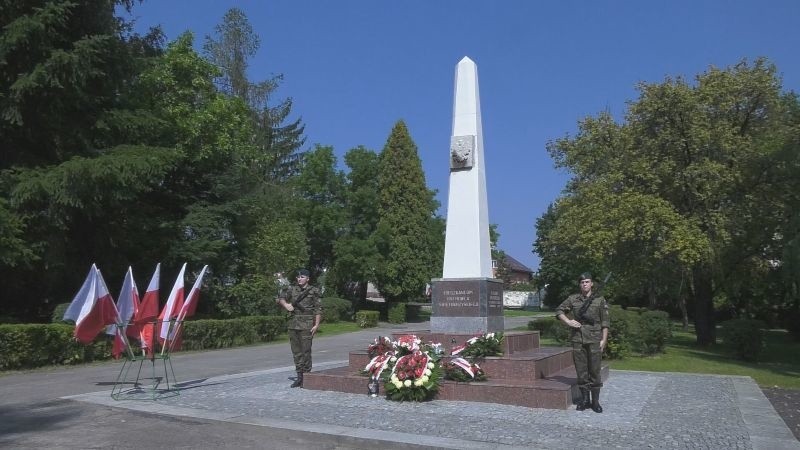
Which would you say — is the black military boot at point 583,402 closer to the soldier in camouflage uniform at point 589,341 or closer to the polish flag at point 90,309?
the soldier in camouflage uniform at point 589,341

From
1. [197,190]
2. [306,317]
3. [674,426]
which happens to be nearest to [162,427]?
[306,317]

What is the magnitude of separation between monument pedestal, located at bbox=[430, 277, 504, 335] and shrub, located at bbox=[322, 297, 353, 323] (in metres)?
28.5

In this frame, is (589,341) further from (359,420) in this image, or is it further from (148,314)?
(148,314)

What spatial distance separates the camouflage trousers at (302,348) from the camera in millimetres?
11438

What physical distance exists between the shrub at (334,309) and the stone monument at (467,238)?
28.4 meters

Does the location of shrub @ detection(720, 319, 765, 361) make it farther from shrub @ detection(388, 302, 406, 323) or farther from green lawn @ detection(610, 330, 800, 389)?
shrub @ detection(388, 302, 406, 323)

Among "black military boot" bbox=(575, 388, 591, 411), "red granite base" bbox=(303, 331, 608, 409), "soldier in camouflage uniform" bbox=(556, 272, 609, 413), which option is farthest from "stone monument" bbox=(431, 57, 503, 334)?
"black military boot" bbox=(575, 388, 591, 411)

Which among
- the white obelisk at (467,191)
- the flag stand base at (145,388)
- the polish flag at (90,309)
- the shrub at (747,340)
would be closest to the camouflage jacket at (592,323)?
the white obelisk at (467,191)

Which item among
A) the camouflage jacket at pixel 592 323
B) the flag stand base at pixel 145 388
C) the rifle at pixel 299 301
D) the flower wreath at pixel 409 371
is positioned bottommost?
the flag stand base at pixel 145 388

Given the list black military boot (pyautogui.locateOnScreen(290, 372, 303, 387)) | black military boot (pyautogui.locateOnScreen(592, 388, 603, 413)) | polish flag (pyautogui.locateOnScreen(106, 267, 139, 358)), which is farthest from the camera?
black military boot (pyautogui.locateOnScreen(290, 372, 303, 387))

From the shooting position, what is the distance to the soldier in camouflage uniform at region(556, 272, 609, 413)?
8.94 m

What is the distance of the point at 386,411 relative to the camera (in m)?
8.95

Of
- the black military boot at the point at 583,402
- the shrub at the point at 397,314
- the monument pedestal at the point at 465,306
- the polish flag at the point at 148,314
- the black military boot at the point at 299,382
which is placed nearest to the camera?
the black military boot at the point at 583,402

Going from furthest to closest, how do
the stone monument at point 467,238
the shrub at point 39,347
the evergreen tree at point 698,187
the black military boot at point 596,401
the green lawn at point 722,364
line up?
the evergreen tree at point 698,187, the green lawn at point 722,364, the shrub at point 39,347, the stone monument at point 467,238, the black military boot at point 596,401
